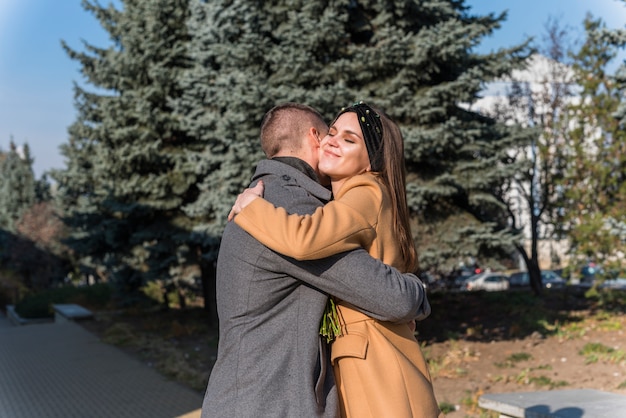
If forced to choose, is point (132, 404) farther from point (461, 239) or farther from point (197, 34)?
point (197, 34)

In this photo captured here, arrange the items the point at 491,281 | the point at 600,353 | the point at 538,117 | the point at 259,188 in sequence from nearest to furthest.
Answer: the point at 259,188, the point at 600,353, the point at 538,117, the point at 491,281

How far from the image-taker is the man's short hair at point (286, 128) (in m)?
2.56

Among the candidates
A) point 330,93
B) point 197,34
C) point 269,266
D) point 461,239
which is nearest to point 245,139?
point 330,93

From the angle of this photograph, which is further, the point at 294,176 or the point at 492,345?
the point at 492,345

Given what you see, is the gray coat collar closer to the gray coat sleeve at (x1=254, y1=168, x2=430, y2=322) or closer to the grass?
the gray coat sleeve at (x1=254, y1=168, x2=430, y2=322)

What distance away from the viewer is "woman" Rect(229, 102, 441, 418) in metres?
2.17

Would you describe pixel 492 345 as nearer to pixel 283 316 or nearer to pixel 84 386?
pixel 84 386

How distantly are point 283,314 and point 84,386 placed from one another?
8.42m

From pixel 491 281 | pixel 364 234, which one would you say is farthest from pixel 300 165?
pixel 491 281

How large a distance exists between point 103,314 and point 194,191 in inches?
313

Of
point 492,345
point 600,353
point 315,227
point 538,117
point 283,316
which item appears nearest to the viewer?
point 315,227

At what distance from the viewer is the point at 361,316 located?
2.34m

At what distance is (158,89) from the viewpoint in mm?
13359

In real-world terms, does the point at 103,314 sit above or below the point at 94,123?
below
